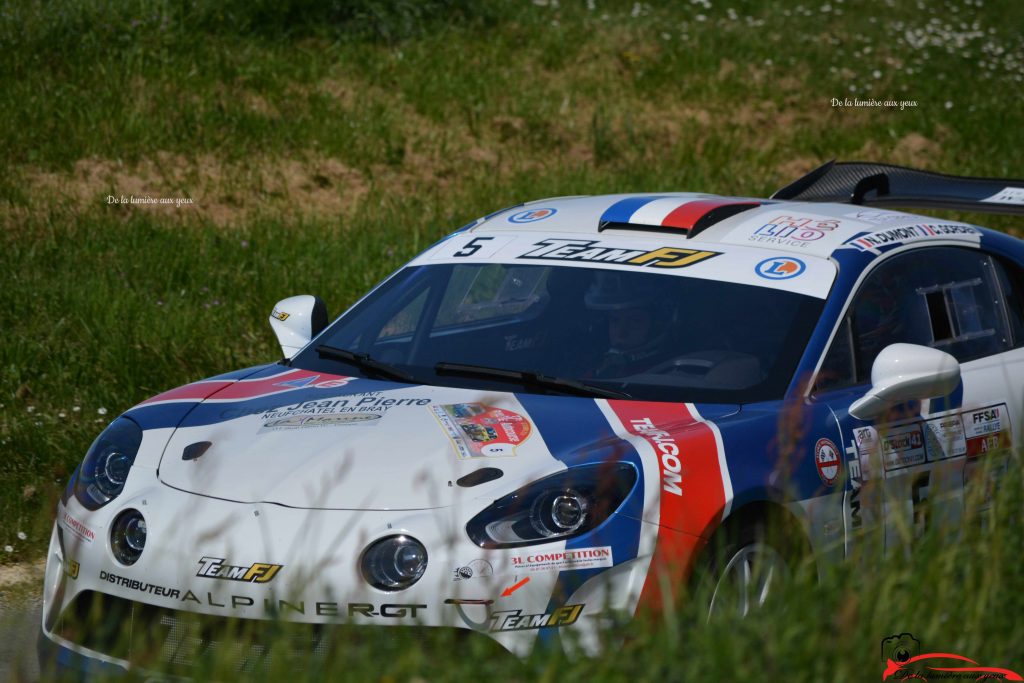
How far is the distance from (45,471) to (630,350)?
305cm

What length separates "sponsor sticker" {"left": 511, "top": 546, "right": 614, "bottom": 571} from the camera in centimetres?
348

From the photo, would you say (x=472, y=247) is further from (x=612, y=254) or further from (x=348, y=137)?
(x=348, y=137)

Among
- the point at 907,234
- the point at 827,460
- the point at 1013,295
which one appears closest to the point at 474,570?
the point at 827,460

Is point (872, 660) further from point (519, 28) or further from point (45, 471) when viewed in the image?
point (519, 28)

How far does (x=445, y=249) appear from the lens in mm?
5469

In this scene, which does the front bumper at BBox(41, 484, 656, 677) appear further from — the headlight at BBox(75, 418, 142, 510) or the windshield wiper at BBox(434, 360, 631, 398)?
the windshield wiper at BBox(434, 360, 631, 398)

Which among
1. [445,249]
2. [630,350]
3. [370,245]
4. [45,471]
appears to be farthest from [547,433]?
[370,245]

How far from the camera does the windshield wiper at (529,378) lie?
14.1ft

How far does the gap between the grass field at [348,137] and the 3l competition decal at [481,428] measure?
3.52 ft

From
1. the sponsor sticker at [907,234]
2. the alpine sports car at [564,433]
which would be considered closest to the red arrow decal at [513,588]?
the alpine sports car at [564,433]

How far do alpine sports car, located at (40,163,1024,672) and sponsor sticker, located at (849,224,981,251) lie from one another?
1 centimetres

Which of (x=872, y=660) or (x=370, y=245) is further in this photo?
(x=370, y=245)

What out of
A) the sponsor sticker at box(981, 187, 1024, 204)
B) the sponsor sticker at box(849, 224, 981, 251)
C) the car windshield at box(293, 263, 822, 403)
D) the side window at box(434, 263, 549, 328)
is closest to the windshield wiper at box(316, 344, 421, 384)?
the car windshield at box(293, 263, 822, 403)

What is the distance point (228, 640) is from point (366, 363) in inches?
79.3
